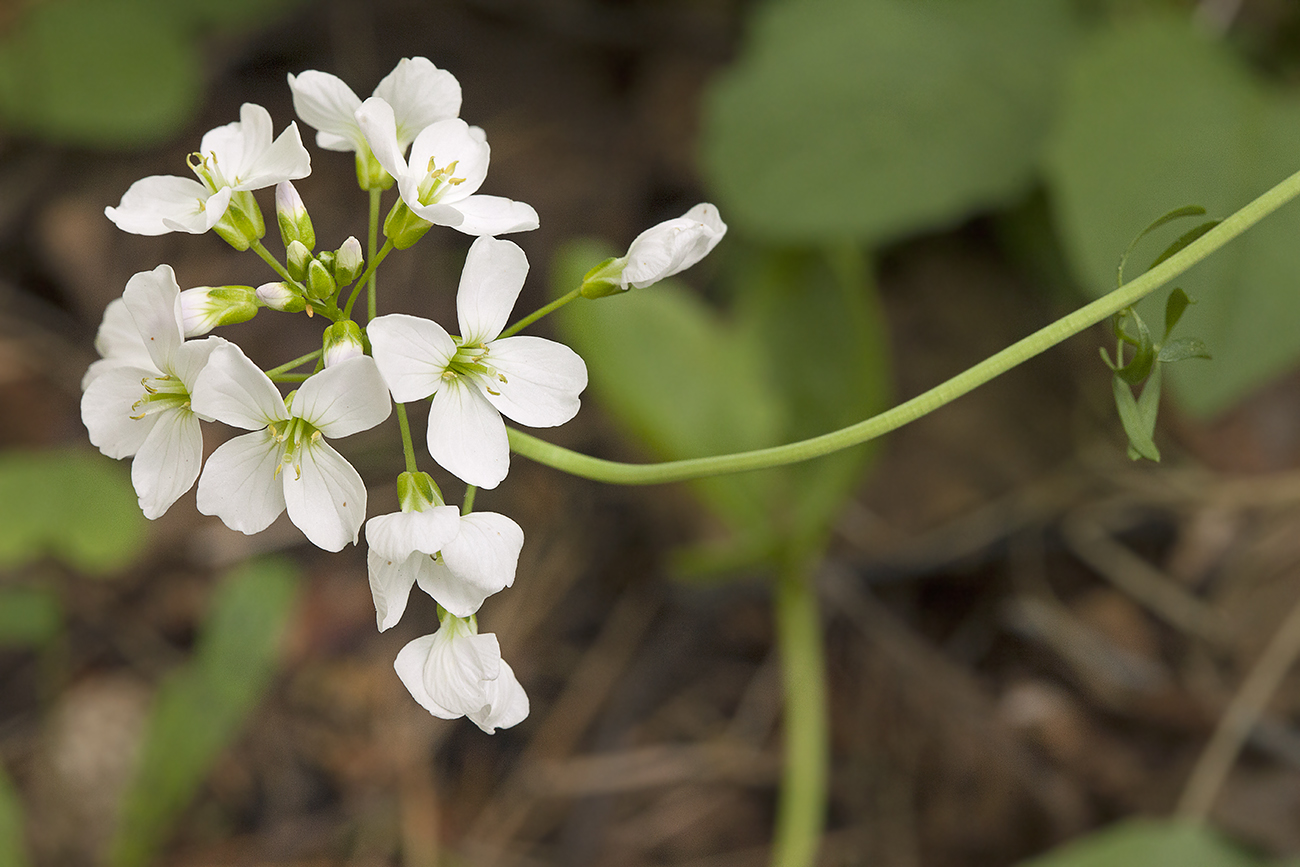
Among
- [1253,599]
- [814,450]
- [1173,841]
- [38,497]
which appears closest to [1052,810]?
[1173,841]

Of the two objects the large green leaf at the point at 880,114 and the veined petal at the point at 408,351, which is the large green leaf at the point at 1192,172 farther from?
the veined petal at the point at 408,351

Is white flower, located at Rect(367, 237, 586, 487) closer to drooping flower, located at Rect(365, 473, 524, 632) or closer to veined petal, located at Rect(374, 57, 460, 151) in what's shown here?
drooping flower, located at Rect(365, 473, 524, 632)

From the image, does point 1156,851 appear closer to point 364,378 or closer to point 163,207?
point 364,378

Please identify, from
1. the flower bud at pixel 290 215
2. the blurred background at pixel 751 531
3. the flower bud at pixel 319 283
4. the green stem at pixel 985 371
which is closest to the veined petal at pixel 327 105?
the flower bud at pixel 290 215

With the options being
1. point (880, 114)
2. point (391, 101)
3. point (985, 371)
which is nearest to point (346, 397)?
point (391, 101)

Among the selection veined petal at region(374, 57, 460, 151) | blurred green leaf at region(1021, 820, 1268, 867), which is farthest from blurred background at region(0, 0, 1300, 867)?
veined petal at region(374, 57, 460, 151)
